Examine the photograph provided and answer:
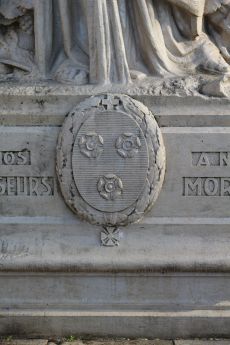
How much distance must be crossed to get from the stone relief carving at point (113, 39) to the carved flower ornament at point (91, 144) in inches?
15.7

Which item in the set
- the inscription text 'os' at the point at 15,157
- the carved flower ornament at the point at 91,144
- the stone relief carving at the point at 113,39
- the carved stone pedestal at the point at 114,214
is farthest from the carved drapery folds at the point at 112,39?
the inscription text 'os' at the point at 15,157

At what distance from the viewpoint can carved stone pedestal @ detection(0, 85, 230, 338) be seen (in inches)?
166

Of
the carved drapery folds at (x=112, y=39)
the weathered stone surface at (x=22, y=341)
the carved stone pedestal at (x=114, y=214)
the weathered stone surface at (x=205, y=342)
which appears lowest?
the weathered stone surface at (x=205, y=342)

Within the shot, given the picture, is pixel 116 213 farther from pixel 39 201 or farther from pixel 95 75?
pixel 95 75

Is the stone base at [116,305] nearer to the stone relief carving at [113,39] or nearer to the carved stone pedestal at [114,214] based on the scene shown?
the carved stone pedestal at [114,214]

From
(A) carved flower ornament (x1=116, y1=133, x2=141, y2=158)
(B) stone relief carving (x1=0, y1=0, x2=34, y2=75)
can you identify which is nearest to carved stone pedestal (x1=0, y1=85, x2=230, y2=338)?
(A) carved flower ornament (x1=116, y1=133, x2=141, y2=158)

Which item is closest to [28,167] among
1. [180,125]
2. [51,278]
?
[51,278]

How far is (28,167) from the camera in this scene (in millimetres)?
4336

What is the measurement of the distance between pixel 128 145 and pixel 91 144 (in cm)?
25

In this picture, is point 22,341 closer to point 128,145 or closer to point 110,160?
point 110,160

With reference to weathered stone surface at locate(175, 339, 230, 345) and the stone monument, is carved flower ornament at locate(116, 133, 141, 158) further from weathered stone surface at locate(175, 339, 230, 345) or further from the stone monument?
weathered stone surface at locate(175, 339, 230, 345)

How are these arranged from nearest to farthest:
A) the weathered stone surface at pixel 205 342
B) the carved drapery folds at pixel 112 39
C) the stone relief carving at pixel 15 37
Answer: the weathered stone surface at pixel 205 342
the carved drapery folds at pixel 112 39
the stone relief carving at pixel 15 37

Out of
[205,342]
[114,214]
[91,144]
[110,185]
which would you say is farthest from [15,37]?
[205,342]

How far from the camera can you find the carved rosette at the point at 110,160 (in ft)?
13.8
